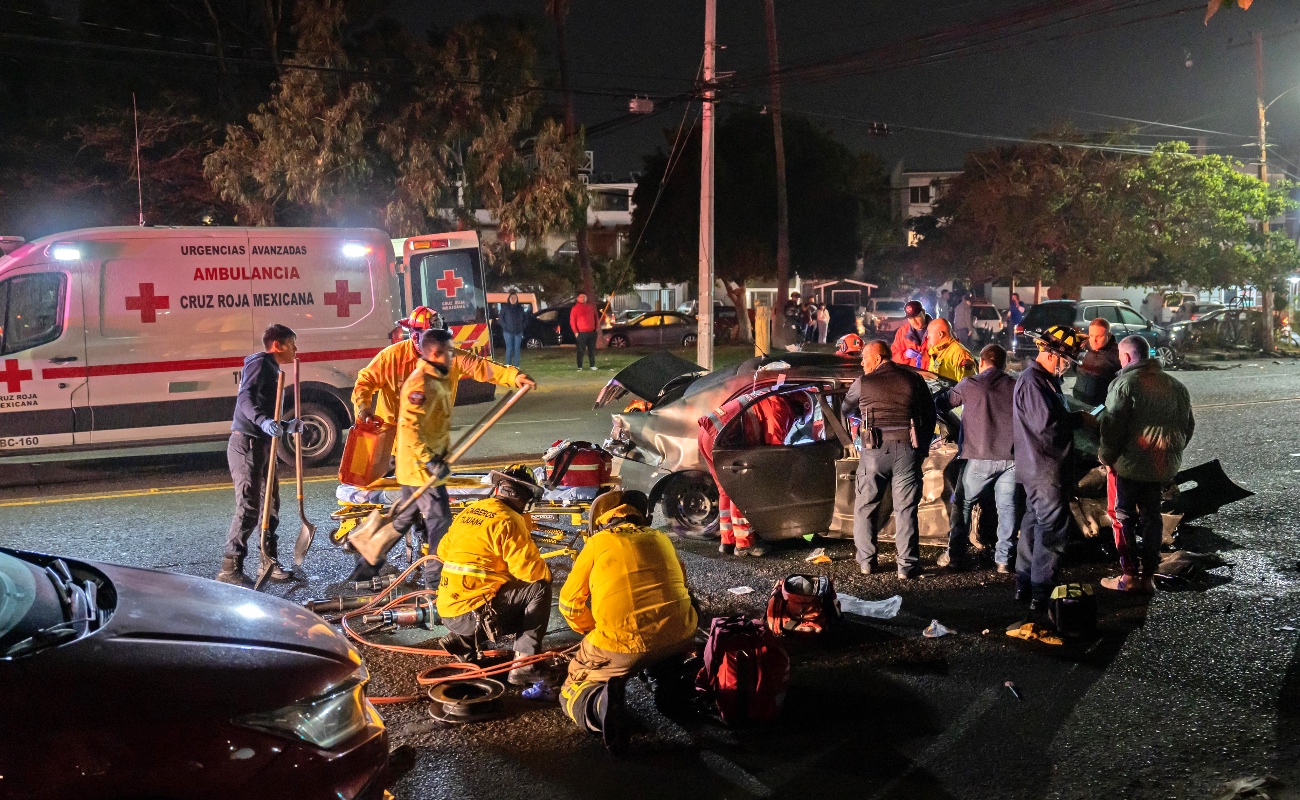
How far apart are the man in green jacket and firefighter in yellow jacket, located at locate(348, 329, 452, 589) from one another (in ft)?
13.9

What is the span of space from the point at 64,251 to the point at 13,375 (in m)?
1.35

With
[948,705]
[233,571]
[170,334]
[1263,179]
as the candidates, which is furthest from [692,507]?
[1263,179]

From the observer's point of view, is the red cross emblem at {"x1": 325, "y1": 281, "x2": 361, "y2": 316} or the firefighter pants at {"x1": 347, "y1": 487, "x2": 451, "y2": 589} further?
the red cross emblem at {"x1": 325, "y1": 281, "x2": 361, "y2": 316}

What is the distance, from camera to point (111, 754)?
277 cm

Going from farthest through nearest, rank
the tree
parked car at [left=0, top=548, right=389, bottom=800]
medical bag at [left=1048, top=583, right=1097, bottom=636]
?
the tree < medical bag at [left=1048, top=583, right=1097, bottom=636] < parked car at [left=0, top=548, right=389, bottom=800]

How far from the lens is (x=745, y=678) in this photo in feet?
15.7

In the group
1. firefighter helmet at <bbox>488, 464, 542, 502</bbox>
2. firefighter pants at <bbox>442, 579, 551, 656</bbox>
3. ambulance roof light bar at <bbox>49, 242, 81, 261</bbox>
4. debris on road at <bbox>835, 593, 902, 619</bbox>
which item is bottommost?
debris on road at <bbox>835, 593, 902, 619</bbox>

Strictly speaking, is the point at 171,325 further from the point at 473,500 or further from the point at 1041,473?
the point at 1041,473

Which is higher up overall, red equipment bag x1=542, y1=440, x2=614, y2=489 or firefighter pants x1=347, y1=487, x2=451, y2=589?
red equipment bag x1=542, y1=440, x2=614, y2=489

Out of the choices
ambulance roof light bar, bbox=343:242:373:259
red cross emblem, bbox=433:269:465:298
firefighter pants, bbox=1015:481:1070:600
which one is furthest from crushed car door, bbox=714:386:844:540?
red cross emblem, bbox=433:269:465:298

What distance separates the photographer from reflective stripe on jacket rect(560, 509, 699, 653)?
4598 millimetres

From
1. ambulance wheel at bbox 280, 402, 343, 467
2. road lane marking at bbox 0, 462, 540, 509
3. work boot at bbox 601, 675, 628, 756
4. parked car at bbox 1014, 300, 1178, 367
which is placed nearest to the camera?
work boot at bbox 601, 675, 628, 756

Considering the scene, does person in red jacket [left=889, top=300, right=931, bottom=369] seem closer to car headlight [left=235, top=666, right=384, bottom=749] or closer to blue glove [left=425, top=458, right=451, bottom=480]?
blue glove [left=425, top=458, right=451, bottom=480]

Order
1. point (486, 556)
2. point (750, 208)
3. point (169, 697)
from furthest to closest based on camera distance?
1. point (750, 208)
2. point (486, 556)
3. point (169, 697)
